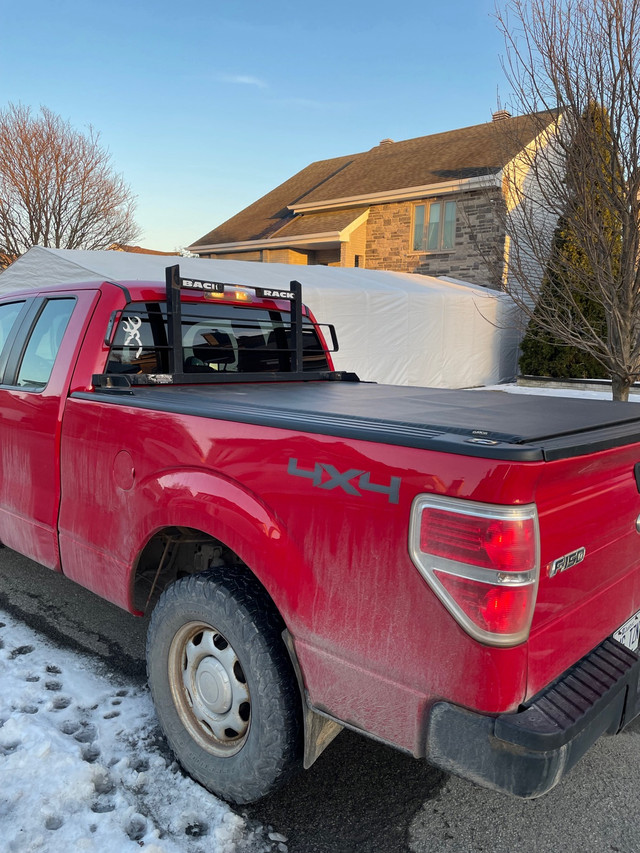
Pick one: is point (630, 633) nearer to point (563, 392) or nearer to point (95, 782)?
point (95, 782)

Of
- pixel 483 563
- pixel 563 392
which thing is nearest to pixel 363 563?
pixel 483 563

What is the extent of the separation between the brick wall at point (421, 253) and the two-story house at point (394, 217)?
3 centimetres

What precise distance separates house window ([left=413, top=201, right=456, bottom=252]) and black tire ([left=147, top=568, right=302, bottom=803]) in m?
18.9

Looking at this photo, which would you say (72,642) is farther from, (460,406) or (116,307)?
(460,406)

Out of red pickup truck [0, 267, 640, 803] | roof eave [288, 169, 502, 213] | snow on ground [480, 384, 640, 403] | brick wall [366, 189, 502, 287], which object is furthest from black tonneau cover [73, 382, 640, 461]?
brick wall [366, 189, 502, 287]

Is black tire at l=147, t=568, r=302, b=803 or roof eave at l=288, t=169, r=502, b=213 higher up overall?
roof eave at l=288, t=169, r=502, b=213

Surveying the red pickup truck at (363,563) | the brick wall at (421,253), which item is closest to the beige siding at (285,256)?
the brick wall at (421,253)

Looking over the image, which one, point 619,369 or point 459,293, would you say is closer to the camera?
point 619,369

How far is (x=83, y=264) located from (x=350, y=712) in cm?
974

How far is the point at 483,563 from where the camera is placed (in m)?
1.56

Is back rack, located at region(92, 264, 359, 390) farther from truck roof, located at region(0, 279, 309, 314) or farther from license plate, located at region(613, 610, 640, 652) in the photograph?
license plate, located at region(613, 610, 640, 652)

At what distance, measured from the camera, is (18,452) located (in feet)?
11.3

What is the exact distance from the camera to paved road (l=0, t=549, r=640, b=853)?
6.96 ft

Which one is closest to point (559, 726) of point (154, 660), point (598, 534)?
point (598, 534)
